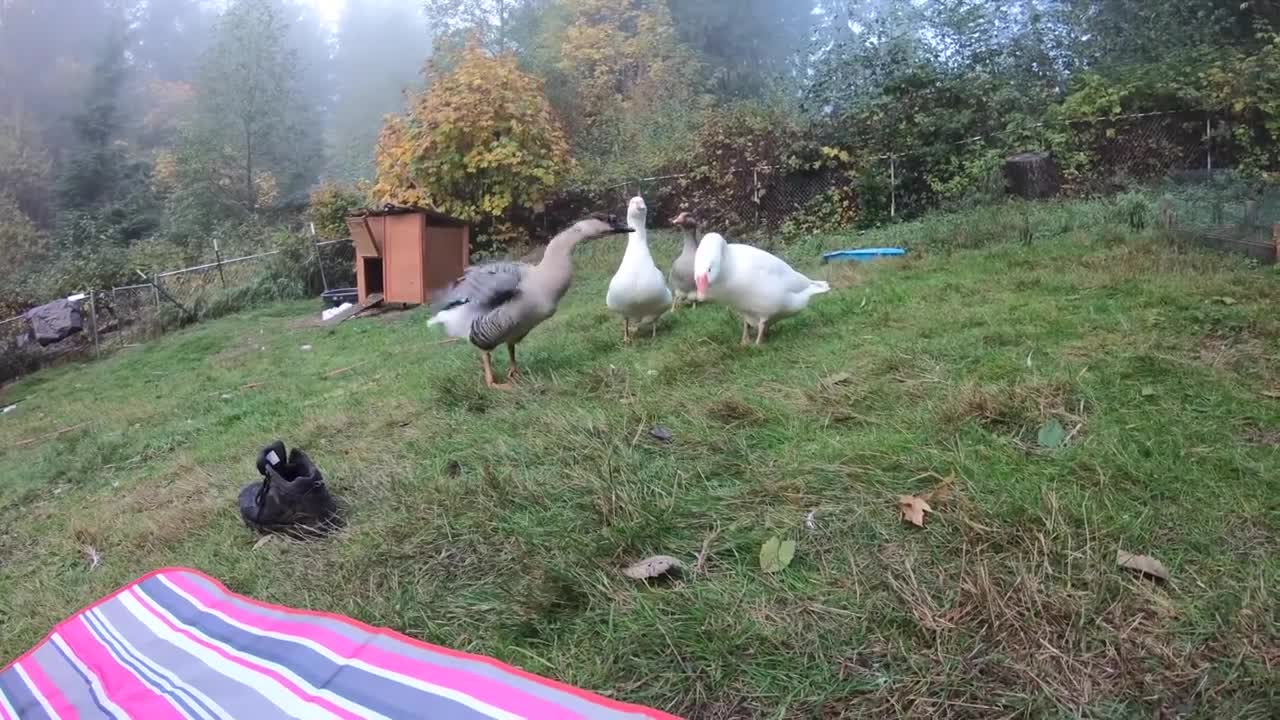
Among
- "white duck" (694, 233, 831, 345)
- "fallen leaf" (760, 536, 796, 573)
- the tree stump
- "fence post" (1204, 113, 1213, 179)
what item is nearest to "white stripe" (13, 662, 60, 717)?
"fallen leaf" (760, 536, 796, 573)

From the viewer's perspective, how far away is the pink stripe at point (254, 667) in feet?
4.92

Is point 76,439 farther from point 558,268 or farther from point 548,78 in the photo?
point 548,78

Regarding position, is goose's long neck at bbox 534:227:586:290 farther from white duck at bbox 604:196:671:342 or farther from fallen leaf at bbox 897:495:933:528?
fallen leaf at bbox 897:495:933:528

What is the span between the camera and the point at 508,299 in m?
3.88

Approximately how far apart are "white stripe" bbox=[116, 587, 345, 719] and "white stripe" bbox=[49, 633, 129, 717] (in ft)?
0.51

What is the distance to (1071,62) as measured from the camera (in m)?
10.3

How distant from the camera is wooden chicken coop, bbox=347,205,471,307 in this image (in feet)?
29.7

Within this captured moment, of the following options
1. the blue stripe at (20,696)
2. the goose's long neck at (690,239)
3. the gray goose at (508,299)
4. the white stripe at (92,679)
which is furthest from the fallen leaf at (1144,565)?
the goose's long neck at (690,239)

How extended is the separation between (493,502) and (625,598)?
2.17 feet

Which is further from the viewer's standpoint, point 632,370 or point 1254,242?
point 1254,242

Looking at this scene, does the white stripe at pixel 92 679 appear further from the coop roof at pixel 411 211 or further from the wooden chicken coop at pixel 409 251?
the coop roof at pixel 411 211

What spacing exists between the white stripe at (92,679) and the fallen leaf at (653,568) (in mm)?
1105

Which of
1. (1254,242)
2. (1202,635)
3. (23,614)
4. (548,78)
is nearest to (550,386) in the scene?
(23,614)

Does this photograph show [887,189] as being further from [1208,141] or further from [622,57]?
[622,57]
